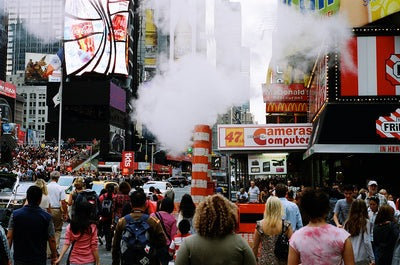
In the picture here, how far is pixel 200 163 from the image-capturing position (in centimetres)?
1294

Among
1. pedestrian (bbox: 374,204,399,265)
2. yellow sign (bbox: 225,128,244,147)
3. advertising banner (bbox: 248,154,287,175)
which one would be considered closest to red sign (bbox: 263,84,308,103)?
yellow sign (bbox: 225,128,244,147)

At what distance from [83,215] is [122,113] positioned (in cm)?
8838

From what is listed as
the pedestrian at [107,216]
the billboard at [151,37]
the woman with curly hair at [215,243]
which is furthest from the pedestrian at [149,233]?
the billboard at [151,37]

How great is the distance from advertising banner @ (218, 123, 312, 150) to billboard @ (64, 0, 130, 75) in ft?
212

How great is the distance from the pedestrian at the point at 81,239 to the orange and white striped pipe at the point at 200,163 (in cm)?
679

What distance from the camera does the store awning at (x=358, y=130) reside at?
1655cm

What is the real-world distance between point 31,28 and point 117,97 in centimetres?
6657

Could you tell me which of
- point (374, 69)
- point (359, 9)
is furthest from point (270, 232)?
point (359, 9)

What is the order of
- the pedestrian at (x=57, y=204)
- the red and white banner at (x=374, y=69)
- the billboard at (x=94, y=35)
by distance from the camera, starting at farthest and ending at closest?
the billboard at (x=94, y=35) → the red and white banner at (x=374, y=69) → the pedestrian at (x=57, y=204)

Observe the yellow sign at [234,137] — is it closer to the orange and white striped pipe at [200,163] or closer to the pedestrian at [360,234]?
the orange and white striped pipe at [200,163]

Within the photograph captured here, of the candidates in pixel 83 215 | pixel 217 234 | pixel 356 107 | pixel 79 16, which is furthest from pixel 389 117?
pixel 79 16

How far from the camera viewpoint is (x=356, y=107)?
1684 cm

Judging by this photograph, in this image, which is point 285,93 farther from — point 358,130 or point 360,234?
point 360,234

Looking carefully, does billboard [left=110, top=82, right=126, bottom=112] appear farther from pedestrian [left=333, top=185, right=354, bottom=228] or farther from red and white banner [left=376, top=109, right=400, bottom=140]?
pedestrian [left=333, top=185, right=354, bottom=228]
